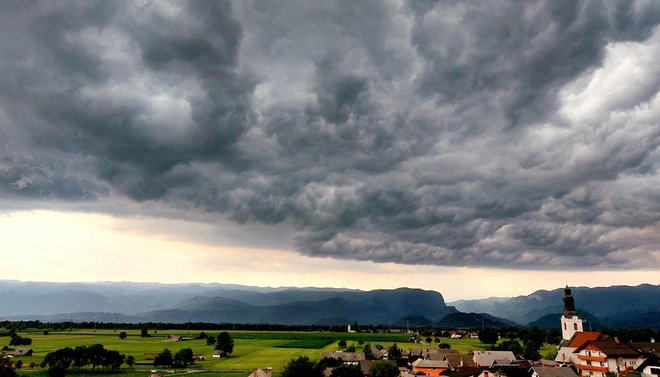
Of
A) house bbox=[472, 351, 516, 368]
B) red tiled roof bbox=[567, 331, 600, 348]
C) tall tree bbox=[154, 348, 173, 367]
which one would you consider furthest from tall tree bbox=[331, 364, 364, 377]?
red tiled roof bbox=[567, 331, 600, 348]

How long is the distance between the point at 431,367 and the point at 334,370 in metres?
36.3

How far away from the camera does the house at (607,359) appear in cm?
10737

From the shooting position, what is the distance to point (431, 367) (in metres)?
124

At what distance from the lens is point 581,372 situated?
11450 cm

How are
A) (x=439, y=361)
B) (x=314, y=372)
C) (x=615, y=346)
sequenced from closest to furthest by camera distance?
(x=314, y=372)
(x=615, y=346)
(x=439, y=361)

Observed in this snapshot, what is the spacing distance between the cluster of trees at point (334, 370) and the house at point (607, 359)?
46.7 m

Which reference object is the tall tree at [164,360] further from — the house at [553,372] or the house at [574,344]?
the house at [574,344]

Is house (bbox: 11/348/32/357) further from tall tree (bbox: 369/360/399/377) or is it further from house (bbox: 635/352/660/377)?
house (bbox: 635/352/660/377)

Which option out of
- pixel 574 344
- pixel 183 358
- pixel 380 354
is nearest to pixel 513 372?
pixel 574 344

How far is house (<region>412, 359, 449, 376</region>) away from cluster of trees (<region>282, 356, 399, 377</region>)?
13780 mm

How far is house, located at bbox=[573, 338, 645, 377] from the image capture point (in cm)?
10737

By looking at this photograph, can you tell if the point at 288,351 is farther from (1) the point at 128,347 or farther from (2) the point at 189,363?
(1) the point at 128,347

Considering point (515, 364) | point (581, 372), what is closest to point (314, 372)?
point (515, 364)

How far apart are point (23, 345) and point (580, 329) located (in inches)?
7970
